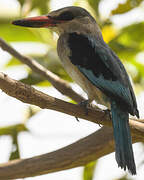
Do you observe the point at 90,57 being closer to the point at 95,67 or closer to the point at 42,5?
the point at 95,67

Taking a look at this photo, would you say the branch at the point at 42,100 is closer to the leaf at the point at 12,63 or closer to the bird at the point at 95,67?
the bird at the point at 95,67

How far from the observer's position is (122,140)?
3.79m

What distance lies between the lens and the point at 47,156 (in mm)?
4211

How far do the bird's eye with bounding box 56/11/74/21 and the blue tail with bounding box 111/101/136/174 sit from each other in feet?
3.65

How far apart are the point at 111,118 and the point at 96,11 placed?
1195mm

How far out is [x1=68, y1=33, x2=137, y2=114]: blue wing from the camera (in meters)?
3.96

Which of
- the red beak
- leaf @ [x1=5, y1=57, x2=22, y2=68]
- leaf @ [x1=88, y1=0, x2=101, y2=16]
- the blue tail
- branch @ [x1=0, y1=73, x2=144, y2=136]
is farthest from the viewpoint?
leaf @ [x1=5, y1=57, x2=22, y2=68]

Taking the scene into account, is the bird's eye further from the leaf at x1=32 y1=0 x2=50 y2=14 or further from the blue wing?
the leaf at x1=32 y1=0 x2=50 y2=14

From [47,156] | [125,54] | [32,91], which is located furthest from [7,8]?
[32,91]

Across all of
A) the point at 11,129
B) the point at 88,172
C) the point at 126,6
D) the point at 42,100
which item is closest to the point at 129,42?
the point at 126,6

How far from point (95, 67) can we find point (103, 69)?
67mm

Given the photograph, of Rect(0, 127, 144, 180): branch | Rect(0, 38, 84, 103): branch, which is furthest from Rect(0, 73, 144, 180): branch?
Rect(0, 38, 84, 103): branch

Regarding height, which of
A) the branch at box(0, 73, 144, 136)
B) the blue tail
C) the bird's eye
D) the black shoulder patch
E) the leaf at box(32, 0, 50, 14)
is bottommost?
the blue tail

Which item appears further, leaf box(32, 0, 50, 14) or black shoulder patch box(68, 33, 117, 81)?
leaf box(32, 0, 50, 14)
